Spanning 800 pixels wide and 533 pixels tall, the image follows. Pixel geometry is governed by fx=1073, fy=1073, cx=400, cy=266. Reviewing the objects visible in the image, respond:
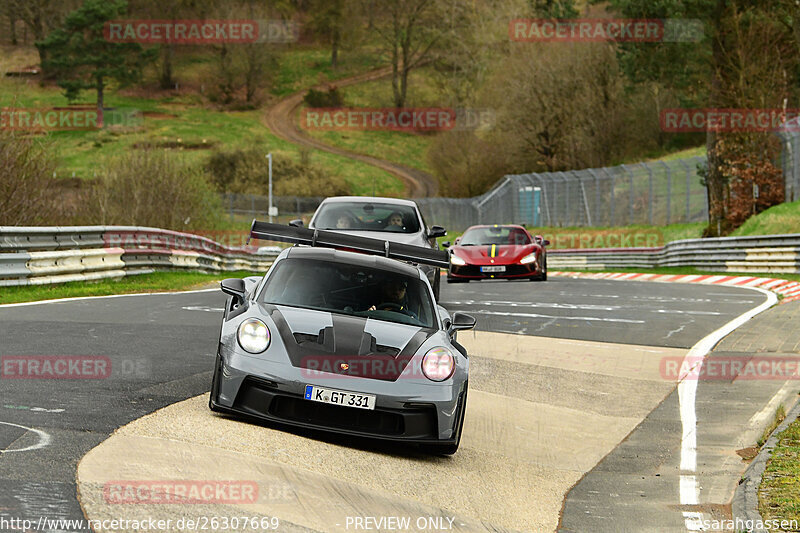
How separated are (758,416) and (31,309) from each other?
971cm

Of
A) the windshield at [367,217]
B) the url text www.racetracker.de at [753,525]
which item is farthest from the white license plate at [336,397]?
the windshield at [367,217]

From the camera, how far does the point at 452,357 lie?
7.57 metres

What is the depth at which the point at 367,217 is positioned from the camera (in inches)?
642

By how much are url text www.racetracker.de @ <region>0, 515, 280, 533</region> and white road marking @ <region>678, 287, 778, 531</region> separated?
278 centimetres

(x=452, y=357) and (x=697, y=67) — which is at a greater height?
(x=697, y=67)

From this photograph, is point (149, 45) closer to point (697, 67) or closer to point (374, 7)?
point (374, 7)

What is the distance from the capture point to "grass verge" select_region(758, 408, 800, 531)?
6.25 metres

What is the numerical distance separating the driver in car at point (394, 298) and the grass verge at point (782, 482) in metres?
2.83

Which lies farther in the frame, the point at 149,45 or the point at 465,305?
the point at 149,45

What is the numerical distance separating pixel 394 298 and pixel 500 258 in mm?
15926

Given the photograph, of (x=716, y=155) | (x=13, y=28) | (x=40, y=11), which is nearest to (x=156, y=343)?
(x=716, y=155)

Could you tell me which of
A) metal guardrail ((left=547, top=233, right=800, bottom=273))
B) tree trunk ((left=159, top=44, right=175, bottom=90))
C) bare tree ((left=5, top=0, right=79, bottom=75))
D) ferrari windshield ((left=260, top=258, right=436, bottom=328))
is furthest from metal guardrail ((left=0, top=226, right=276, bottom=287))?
bare tree ((left=5, top=0, right=79, bottom=75))

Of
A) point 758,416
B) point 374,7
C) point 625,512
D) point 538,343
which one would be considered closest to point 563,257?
point 538,343

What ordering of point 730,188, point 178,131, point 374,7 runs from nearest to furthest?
point 730,188, point 178,131, point 374,7
